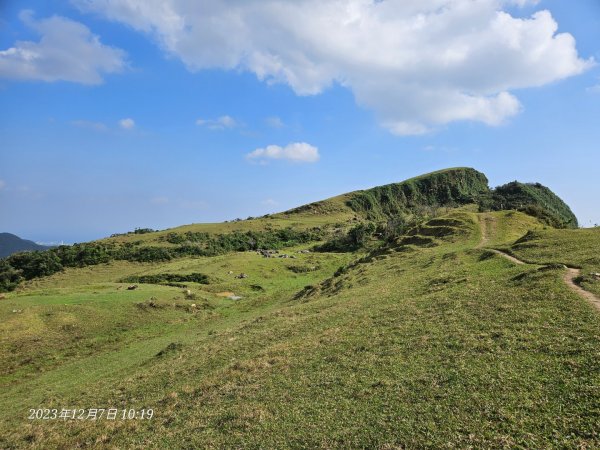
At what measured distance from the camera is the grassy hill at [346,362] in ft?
38.7

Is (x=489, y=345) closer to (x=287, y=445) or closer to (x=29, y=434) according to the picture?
(x=287, y=445)

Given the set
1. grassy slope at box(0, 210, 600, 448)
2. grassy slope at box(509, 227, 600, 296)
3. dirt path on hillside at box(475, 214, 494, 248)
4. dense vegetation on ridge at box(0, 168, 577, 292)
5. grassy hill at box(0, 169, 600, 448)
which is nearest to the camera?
grassy slope at box(0, 210, 600, 448)

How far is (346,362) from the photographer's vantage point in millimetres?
17547

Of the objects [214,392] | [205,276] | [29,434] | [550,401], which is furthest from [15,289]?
[550,401]

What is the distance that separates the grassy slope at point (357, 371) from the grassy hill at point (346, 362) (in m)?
0.08

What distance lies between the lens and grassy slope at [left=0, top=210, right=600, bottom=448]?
11594 millimetres

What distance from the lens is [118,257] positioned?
291 ft

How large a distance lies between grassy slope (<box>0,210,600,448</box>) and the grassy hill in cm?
8
